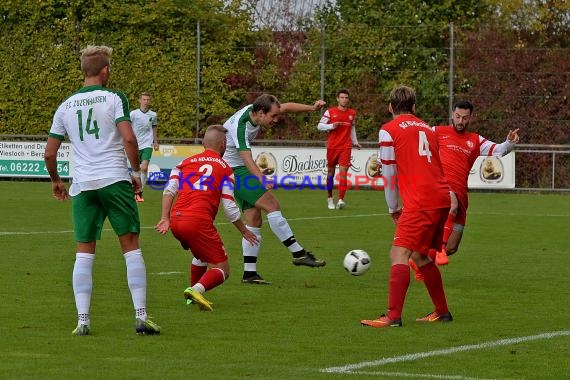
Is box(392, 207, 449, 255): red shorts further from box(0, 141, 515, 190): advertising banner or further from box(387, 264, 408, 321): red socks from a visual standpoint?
box(0, 141, 515, 190): advertising banner

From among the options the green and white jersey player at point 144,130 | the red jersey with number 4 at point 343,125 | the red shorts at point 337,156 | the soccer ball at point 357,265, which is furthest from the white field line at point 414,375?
the green and white jersey player at point 144,130

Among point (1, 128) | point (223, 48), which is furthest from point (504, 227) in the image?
point (1, 128)

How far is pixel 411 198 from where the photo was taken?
31.5ft

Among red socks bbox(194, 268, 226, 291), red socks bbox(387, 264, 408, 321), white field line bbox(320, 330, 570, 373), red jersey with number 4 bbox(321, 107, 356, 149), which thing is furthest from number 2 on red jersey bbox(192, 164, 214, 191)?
red jersey with number 4 bbox(321, 107, 356, 149)

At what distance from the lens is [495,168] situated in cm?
3045

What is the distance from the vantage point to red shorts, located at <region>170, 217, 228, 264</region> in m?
10.6

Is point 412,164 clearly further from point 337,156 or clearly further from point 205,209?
point 337,156

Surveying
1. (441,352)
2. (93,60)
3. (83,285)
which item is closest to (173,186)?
(83,285)

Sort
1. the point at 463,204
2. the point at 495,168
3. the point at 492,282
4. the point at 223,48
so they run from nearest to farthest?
the point at 492,282 → the point at 463,204 → the point at 495,168 → the point at 223,48

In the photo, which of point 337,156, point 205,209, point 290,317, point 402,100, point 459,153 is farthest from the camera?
point 337,156

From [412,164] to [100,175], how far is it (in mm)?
2295

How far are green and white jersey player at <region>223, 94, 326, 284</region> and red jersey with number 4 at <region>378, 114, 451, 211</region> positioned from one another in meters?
3.19

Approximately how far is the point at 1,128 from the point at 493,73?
12.9 m

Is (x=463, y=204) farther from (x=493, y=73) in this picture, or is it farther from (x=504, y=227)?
(x=493, y=73)
